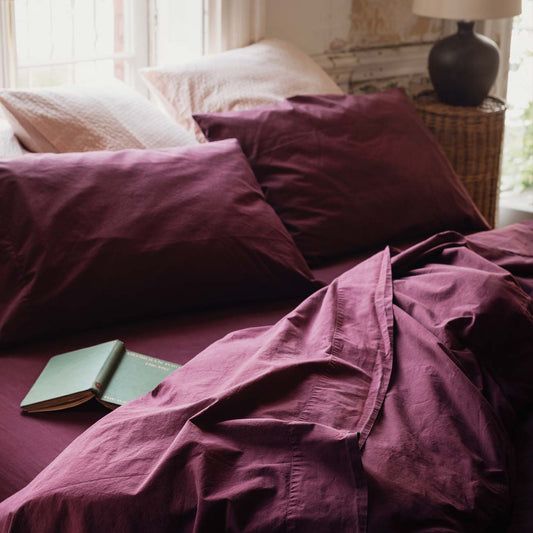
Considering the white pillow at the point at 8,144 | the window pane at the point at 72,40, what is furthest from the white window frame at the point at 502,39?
the white pillow at the point at 8,144

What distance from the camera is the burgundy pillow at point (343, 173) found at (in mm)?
2609

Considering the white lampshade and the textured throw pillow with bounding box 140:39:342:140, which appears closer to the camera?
the textured throw pillow with bounding box 140:39:342:140

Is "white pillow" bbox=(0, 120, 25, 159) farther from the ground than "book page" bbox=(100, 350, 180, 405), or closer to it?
farther from the ground

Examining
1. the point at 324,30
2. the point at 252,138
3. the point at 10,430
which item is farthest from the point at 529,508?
the point at 324,30

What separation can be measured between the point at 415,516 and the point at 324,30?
270 cm

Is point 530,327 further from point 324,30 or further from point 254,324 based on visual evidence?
point 324,30

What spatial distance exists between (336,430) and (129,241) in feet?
2.86

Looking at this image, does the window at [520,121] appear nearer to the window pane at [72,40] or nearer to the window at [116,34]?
the window at [116,34]

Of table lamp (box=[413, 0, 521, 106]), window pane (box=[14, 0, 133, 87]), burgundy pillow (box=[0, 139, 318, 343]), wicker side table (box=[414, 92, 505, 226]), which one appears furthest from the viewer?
wicker side table (box=[414, 92, 505, 226])

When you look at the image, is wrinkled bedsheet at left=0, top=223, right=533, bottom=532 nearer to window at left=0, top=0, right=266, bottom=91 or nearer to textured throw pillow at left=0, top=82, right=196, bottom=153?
textured throw pillow at left=0, top=82, right=196, bottom=153

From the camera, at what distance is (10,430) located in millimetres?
1792

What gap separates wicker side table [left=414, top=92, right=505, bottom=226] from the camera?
12.0ft

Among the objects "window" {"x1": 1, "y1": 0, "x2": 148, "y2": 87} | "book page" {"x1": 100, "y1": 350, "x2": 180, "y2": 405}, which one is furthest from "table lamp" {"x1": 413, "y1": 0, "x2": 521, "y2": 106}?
"book page" {"x1": 100, "y1": 350, "x2": 180, "y2": 405}

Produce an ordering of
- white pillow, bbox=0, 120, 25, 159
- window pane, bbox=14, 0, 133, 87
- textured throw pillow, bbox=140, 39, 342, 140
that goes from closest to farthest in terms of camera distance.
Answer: white pillow, bbox=0, 120, 25, 159 < textured throw pillow, bbox=140, 39, 342, 140 < window pane, bbox=14, 0, 133, 87
